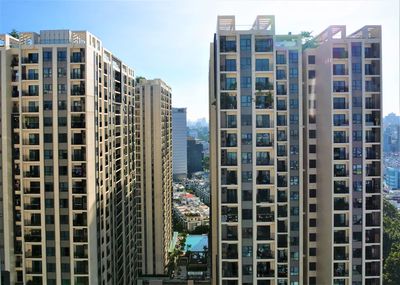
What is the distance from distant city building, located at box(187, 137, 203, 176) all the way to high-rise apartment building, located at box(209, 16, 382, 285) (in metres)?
36.9

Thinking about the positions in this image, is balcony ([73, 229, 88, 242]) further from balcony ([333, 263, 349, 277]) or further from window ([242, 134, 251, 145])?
balcony ([333, 263, 349, 277])

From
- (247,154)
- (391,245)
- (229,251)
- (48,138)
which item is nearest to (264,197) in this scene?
(247,154)

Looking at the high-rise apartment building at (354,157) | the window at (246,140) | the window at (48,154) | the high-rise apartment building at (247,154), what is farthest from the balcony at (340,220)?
the window at (48,154)

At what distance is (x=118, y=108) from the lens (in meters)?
12.9

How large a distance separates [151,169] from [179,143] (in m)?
26.1

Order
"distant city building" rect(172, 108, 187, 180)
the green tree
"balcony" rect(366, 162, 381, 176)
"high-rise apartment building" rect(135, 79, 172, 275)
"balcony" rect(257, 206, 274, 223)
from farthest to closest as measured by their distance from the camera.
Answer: "distant city building" rect(172, 108, 187, 180) → "high-rise apartment building" rect(135, 79, 172, 275) → the green tree → "balcony" rect(366, 162, 381, 176) → "balcony" rect(257, 206, 274, 223)

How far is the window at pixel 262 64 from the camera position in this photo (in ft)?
31.3

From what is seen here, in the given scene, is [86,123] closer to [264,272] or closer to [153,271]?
[264,272]

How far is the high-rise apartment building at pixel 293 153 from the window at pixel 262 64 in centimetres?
3

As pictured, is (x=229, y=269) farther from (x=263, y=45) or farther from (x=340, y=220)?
(x=263, y=45)

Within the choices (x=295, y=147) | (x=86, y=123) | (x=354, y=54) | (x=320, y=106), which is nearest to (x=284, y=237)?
(x=295, y=147)

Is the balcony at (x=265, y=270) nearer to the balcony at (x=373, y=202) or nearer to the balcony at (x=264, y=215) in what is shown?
the balcony at (x=264, y=215)

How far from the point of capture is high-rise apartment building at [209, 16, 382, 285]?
955cm

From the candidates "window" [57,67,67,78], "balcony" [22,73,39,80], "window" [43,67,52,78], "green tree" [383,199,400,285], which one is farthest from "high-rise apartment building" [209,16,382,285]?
"balcony" [22,73,39,80]
